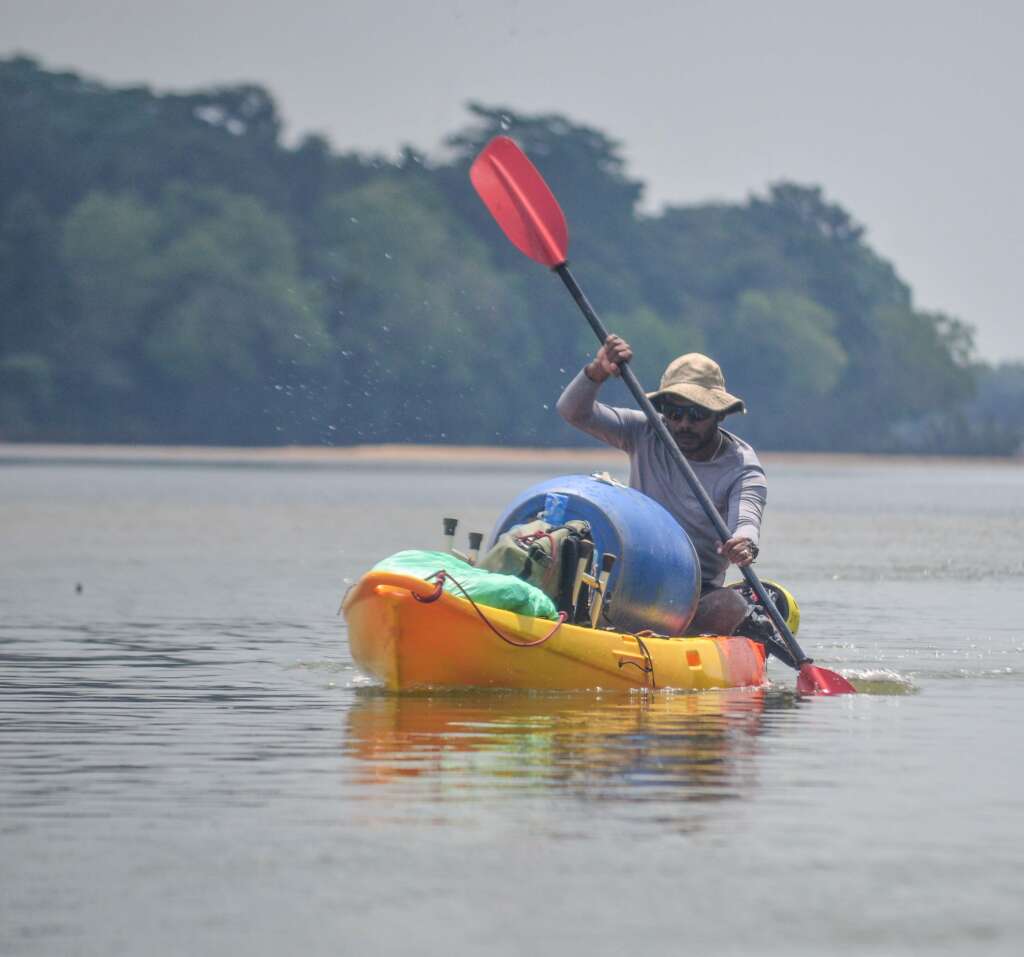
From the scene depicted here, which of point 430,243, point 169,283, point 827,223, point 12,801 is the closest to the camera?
point 12,801

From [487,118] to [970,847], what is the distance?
10335 cm

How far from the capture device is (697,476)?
1357cm

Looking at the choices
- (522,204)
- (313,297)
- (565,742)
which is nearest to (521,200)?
(522,204)

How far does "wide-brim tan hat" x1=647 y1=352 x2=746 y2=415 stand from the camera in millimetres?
13188

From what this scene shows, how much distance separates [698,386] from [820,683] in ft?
5.53

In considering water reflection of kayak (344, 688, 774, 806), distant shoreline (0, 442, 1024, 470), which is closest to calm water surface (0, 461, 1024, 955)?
water reflection of kayak (344, 688, 774, 806)

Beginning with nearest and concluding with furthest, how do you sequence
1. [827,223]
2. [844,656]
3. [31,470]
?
[844,656], [31,470], [827,223]

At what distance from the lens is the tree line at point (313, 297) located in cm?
9188

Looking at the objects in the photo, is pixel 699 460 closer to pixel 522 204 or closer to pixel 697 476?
pixel 697 476

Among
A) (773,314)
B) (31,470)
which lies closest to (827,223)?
(773,314)

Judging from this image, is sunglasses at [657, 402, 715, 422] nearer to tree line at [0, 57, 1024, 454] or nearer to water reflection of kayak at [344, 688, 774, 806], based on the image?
water reflection of kayak at [344, 688, 774, 806]

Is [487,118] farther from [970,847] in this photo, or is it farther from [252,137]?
[970,847]

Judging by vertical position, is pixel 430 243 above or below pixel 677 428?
above

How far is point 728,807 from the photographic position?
9211 mm
